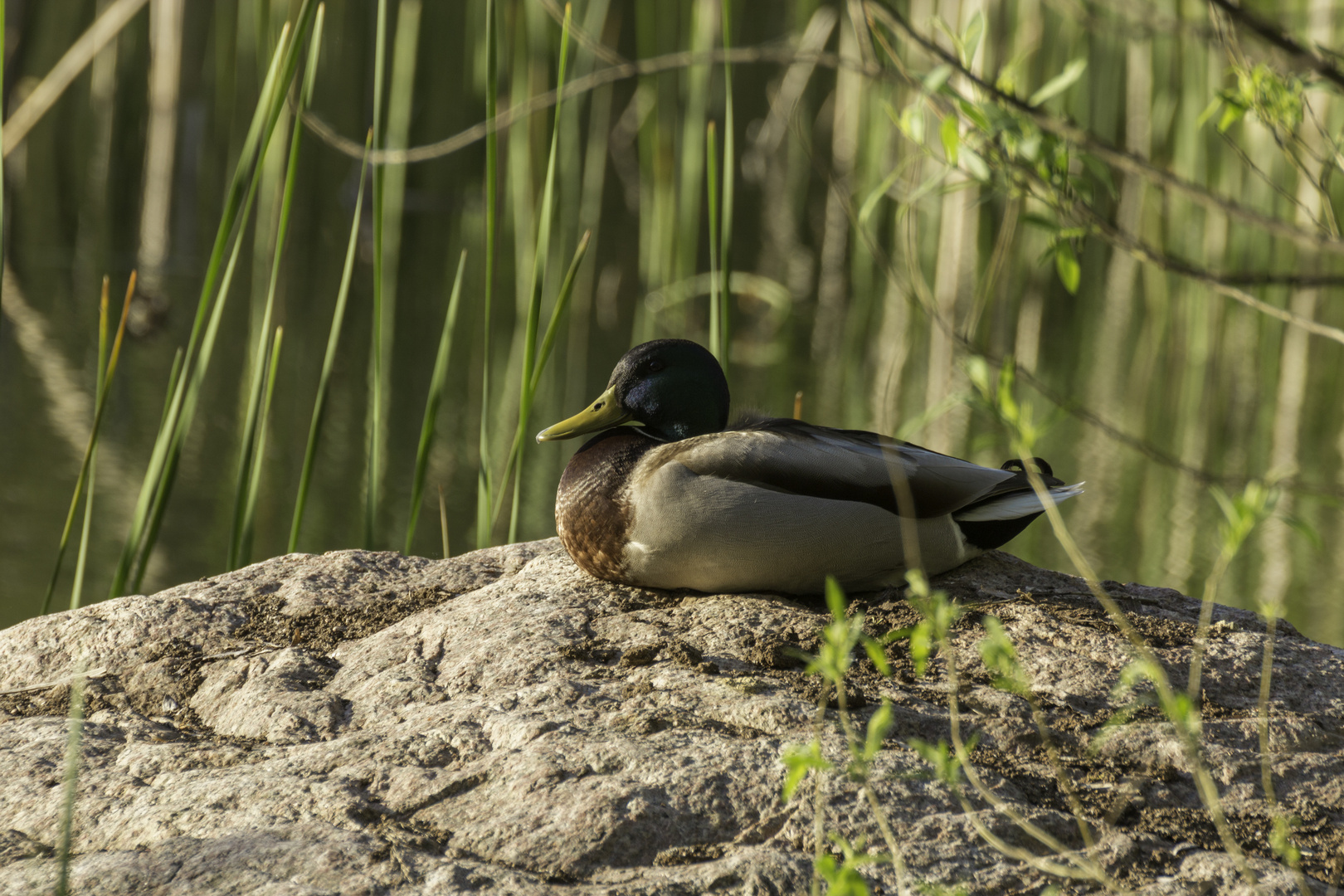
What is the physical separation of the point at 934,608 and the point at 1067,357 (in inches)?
258

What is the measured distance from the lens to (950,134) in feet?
5.62

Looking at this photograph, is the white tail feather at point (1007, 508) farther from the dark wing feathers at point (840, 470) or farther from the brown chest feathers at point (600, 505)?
the brown chest feathers at point (600, 505)

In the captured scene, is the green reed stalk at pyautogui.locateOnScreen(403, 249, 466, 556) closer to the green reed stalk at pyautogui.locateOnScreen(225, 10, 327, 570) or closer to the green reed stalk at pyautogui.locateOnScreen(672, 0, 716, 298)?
the green reed stalk at pyautogui.locateOnScreen(225, 10, 327, 570)

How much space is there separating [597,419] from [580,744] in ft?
3.40

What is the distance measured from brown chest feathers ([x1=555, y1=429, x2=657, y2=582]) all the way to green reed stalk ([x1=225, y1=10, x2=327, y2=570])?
703mm

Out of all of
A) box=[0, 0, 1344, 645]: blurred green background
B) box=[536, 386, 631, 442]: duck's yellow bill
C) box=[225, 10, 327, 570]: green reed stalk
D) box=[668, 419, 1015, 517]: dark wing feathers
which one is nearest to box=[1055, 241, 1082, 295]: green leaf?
box=[0, 0, 1344, 645]: blurred green background

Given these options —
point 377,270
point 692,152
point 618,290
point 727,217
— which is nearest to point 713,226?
point 727,217

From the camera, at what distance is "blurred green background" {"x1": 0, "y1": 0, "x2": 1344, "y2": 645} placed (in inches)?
205

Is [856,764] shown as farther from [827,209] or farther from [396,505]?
[827,209]

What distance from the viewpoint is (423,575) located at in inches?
106

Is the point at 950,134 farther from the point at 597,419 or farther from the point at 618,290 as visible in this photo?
the point at 618,290

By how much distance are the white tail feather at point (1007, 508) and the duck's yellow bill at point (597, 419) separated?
29.0 inches

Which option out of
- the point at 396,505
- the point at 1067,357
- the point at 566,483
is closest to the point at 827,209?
the point at 1067,357

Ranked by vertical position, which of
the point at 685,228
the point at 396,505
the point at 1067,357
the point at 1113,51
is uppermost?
the point at 1113,51
